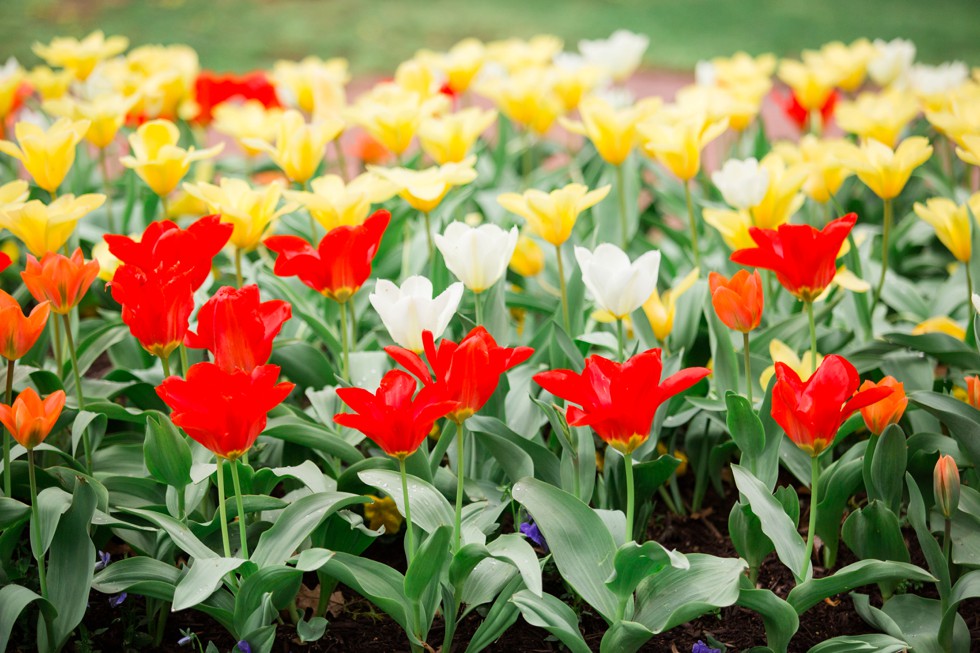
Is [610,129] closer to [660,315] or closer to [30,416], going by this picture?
[660,315]

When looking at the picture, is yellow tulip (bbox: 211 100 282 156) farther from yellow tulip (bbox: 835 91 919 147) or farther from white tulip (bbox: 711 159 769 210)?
yellow tulip (bbox: 835 91 919 147)

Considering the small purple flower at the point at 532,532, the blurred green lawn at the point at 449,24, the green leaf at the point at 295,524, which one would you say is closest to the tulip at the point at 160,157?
the green leaf at the point at 295,524

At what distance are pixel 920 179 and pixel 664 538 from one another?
1834mm

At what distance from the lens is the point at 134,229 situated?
2746 millimetres

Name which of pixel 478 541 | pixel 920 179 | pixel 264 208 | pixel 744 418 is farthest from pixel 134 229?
pixel 920 179

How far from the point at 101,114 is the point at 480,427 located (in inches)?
51.8

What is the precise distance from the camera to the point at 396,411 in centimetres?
123

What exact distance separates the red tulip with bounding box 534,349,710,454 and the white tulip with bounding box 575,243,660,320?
29 centimetres

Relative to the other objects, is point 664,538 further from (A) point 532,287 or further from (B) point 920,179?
(B) point 920,179

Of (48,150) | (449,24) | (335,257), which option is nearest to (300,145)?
(48,150)

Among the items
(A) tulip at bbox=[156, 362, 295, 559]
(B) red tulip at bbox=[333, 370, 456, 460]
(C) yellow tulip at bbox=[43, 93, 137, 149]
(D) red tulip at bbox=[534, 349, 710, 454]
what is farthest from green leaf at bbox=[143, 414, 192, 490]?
(C) yellow tulip at bbox=[43, 93, 137, 149]

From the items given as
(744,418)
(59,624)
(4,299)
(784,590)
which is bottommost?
(784,590)

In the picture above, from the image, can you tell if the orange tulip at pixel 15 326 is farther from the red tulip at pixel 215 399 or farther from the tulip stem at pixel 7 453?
the red tulip at pixel 215 399

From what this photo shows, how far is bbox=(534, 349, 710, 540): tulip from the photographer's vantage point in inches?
48.9
